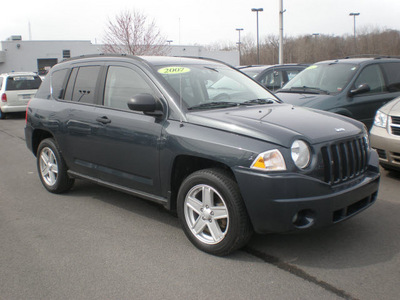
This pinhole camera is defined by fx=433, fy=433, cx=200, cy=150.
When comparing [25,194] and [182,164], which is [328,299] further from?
[25,194]

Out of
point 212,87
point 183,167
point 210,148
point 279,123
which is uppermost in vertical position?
point 212,87

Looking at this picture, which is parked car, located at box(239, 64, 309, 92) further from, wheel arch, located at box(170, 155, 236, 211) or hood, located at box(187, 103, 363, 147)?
wheel arch, located at box(170, 155, 236, 211)

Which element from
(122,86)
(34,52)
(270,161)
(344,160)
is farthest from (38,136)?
(34,52)

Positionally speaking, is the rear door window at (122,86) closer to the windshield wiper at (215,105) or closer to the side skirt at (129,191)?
the windshield wiper at (215,105)

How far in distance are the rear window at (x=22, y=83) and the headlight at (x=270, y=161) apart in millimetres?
15967

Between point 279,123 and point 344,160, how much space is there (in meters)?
0.65

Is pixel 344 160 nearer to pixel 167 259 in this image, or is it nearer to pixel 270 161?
pixel 270 161

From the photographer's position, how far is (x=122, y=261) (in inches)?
148

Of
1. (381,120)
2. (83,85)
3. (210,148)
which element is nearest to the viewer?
(210,148)

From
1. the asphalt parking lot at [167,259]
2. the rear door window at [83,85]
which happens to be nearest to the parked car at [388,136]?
the asphalt parking lot at [167,259]

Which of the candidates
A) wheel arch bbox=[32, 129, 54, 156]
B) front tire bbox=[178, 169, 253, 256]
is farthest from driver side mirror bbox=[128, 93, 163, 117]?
wheel arch bbox=[32, 129, 54, 156]

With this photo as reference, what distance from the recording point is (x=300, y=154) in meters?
3.53

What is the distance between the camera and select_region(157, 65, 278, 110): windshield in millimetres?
4410

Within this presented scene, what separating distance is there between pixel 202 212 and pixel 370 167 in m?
1.69
